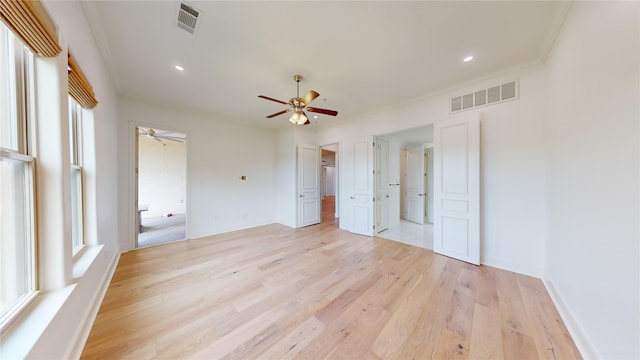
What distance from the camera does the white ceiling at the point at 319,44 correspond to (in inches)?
65.8

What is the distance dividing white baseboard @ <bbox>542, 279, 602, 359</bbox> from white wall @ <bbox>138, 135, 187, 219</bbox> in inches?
323

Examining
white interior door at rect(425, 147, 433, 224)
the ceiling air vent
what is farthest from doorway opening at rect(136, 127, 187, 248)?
white interior door at rect(425, 147, 433, 224)

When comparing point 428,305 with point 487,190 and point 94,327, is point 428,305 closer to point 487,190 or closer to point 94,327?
point 487,190

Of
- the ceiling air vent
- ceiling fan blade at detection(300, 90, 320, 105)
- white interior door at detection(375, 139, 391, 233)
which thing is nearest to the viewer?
the ceiling air vent

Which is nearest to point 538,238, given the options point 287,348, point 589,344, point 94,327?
point 589,344

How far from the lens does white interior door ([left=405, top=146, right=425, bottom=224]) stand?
5.20m

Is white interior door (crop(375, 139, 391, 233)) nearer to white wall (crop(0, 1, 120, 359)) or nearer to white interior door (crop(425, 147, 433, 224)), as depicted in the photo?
white interior door (crop(425, 147, 433, 224))

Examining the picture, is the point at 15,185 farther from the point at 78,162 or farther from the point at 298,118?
the point at 298,118

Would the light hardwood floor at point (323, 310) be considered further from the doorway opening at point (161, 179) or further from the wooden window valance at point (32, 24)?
the doorway opening at point (161, 179)

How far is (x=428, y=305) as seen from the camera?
191cm

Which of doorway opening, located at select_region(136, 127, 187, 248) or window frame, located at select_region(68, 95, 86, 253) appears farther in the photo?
doorway opening, located at select_region(136, 127, 187, 248)

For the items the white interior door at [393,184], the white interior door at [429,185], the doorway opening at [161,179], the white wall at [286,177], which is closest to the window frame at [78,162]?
the white wall at [286,177]

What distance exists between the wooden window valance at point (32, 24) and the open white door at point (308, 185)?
398 centimetres

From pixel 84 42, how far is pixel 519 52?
14.9 feet
